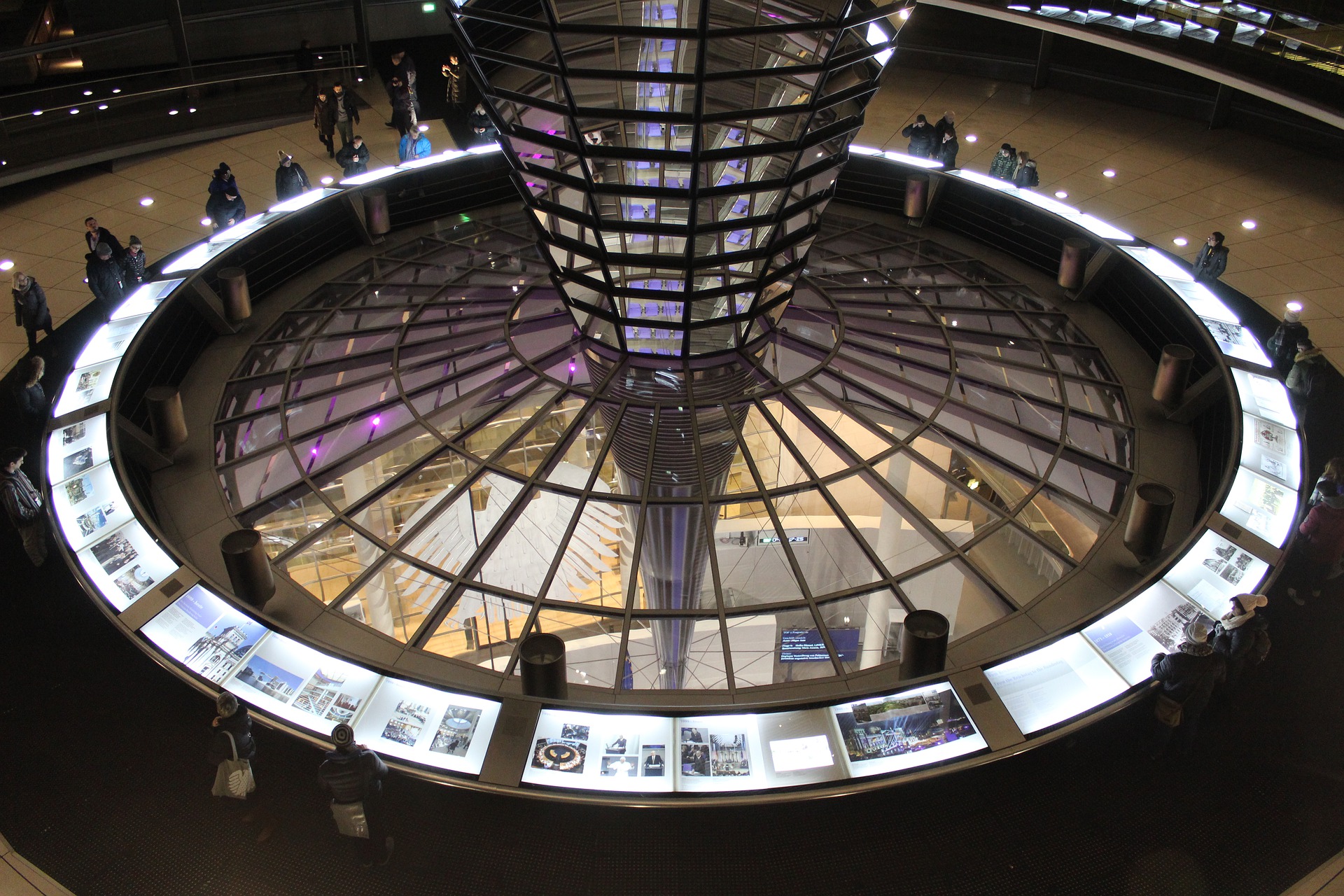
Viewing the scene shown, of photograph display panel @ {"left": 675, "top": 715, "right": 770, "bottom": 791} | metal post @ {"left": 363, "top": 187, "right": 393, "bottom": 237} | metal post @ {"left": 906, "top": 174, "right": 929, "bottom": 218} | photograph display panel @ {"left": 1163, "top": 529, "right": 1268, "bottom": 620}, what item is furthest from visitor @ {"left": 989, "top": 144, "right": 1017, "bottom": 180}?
photograph display panel @ {"left": 675, "top": 715, "right": 770, "bottom": 791}

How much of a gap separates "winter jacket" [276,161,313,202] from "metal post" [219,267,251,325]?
14.9ft

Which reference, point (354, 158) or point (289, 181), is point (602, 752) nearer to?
point (289, 181)

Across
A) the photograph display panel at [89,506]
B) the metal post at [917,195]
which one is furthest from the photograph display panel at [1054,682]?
the metal post at [917,195]

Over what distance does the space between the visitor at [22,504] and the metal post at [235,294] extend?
17.2 ft

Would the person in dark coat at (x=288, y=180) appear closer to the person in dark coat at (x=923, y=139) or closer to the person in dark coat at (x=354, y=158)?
the person in dark coat at (x=354, y=158)

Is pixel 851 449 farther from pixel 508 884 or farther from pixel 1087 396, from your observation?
pixel 508 884

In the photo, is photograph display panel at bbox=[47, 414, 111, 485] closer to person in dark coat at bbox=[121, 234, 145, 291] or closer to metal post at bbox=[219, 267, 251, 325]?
metal post at bbox=[219, 267, 251, 325]

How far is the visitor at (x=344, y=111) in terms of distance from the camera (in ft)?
86.5

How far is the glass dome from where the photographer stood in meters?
13.9

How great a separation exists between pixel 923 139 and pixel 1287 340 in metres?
9.82

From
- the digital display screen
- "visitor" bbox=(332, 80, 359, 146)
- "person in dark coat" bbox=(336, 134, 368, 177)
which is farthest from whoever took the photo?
"visitor" bbox=(332, 80, 359, 146)

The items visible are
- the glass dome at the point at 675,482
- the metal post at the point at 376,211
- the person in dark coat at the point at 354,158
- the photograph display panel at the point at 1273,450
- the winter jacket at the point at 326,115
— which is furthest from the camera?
the winter jacket at the point at 326,115

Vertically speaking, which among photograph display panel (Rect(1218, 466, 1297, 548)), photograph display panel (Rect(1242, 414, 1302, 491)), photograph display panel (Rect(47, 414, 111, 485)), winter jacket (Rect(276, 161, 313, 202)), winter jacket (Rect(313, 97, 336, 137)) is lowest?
photograph display panel (Rect(47, 414, 111, 485))

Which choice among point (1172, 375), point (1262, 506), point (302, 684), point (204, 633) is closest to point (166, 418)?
point (204, 633)
